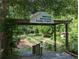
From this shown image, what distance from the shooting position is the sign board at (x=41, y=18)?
2.74 m

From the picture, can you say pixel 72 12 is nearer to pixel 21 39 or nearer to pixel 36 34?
pixel 36 34

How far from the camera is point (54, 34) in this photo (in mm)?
2887

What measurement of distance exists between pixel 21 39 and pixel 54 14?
0.62 m

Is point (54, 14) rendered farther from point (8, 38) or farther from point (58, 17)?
point (8, 38)

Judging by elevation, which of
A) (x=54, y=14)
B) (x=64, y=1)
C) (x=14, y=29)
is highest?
(x=64, y=1)

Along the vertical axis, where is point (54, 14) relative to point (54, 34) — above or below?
above

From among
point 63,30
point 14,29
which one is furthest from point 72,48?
point 14,29

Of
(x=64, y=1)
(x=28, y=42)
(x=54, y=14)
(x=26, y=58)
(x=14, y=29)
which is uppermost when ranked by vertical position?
(x=64, y=1)

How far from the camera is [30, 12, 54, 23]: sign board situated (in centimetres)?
274

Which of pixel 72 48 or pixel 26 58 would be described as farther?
pixel 26 58

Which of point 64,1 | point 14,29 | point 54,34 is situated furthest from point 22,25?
point 64,1

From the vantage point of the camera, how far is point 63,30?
9.50 ft

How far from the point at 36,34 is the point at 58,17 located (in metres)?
0.42

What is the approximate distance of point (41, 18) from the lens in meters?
2.75
